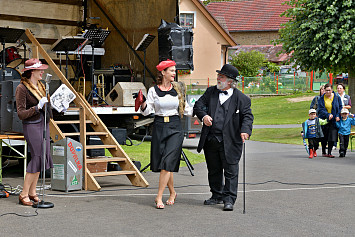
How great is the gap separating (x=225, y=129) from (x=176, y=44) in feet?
15.9

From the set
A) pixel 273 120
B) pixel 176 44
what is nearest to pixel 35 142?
pixel 176 44

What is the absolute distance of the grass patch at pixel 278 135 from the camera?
22.9 metres

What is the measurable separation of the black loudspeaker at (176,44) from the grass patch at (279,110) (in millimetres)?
18314

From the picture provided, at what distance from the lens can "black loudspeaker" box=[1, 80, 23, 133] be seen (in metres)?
11.0

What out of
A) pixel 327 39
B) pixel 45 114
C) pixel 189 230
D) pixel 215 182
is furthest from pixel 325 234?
pixel 327 39

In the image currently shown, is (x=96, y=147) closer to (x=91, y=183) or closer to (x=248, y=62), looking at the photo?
(x=91, y=183)

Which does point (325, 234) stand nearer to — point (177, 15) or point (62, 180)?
point (62, 180)

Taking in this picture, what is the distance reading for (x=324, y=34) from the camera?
951 inches

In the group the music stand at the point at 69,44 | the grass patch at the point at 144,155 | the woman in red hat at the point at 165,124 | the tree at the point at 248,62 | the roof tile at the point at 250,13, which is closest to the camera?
the woman in red hat at the point at 165,124

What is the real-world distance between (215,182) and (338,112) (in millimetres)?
7946

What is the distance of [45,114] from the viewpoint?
8.57 m

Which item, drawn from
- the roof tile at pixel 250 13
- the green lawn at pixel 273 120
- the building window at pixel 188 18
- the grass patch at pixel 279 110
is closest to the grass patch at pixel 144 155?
the green lawn at pixel 273 120

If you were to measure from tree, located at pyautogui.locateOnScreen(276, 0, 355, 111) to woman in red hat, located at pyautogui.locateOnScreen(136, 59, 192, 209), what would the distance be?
15.6 m

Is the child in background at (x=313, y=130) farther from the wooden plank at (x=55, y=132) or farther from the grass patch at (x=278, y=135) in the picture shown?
the wooden plank at (x=55, y=132)
